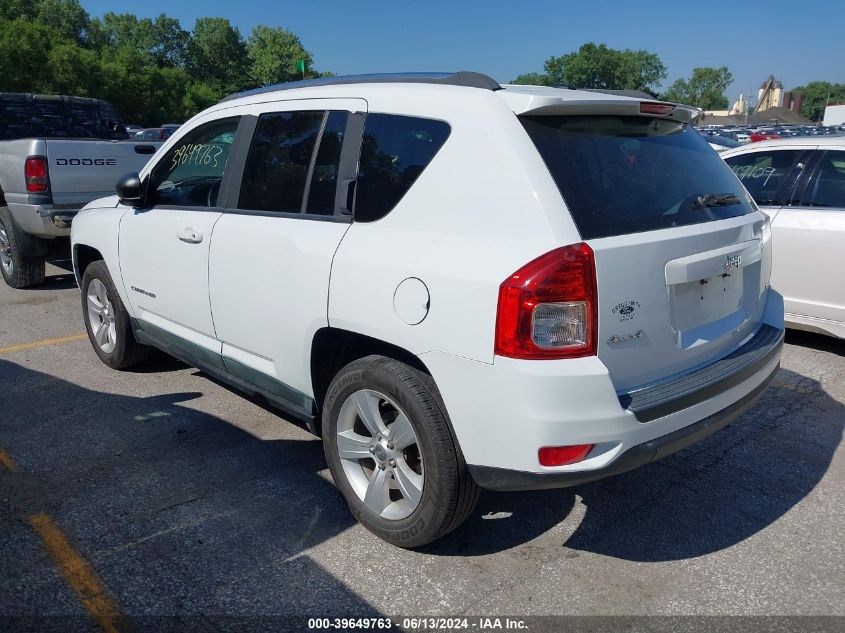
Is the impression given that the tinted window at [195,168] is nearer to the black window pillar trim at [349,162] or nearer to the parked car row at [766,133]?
the black window pillar trim at [349,162]

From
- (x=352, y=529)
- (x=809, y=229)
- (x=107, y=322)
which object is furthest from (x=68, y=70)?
(x=352, y=529)

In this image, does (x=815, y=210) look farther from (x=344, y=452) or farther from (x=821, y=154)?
(x=344, y=452)

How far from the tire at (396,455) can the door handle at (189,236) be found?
129cm

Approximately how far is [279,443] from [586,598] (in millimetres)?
1976

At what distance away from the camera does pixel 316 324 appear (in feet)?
9.95

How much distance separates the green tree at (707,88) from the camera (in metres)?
162

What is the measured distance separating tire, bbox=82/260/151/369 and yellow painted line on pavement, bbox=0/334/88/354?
75 cm

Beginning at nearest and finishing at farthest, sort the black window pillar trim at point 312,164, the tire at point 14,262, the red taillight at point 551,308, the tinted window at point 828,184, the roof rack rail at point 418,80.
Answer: the red taillight at point 551,308 → the roof rack rail at point 418,80 → the black window pillar trim at point 312,164 → the tinted window at point 828,184 → the tire at point 14,262

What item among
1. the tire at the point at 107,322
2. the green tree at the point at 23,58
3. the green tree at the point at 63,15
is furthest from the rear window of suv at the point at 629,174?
the green tree at the point at 63,15

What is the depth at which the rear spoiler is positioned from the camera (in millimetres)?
2607

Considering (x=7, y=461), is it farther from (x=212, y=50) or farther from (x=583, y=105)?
(x=212, y=50)

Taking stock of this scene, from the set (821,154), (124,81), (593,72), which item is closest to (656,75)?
(593,72)

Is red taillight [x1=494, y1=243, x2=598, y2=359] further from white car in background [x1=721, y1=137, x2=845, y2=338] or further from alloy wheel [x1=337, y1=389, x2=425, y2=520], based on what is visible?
white car in background [x1=721, y1=137, x2=845, y2=338]

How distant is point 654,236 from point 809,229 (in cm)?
345
